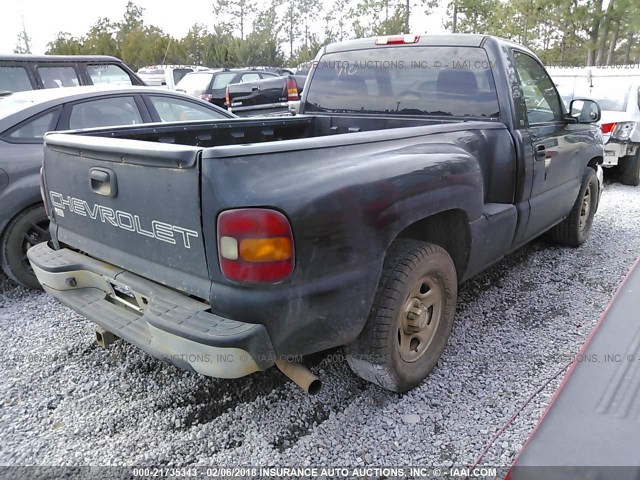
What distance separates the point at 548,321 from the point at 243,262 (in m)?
2.58

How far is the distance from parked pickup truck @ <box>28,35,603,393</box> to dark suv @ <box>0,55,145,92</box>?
4.51m

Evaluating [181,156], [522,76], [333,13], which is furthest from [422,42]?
[333,13]

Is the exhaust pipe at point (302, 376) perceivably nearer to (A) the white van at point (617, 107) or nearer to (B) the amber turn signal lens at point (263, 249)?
(B) the amber turn signal lens at point (263, 249)

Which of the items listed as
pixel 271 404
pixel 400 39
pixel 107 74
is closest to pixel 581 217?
pixel 400 39

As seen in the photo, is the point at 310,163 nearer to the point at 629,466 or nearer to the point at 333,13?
the point at 629,466

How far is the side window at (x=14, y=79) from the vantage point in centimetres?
673

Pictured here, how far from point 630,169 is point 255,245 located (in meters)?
8.25

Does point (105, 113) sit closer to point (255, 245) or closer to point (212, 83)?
point (255, 245)

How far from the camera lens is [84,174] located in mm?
2559

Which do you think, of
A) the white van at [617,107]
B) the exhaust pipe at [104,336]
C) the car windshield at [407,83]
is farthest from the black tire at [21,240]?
the white van at [617,107]

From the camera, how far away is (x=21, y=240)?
418 centimetres

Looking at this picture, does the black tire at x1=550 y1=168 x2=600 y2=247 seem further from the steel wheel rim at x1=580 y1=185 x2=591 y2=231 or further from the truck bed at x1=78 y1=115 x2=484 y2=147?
the truck bed at x1=78 y1=115 x2=484 y2=147

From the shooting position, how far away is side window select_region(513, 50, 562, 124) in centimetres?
374

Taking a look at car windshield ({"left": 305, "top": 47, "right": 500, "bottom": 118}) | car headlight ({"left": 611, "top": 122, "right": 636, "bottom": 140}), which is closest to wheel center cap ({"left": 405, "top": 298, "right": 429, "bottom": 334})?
car windshield ({"left": 305, "top": 47, "right": 500, "bottom": 118})
